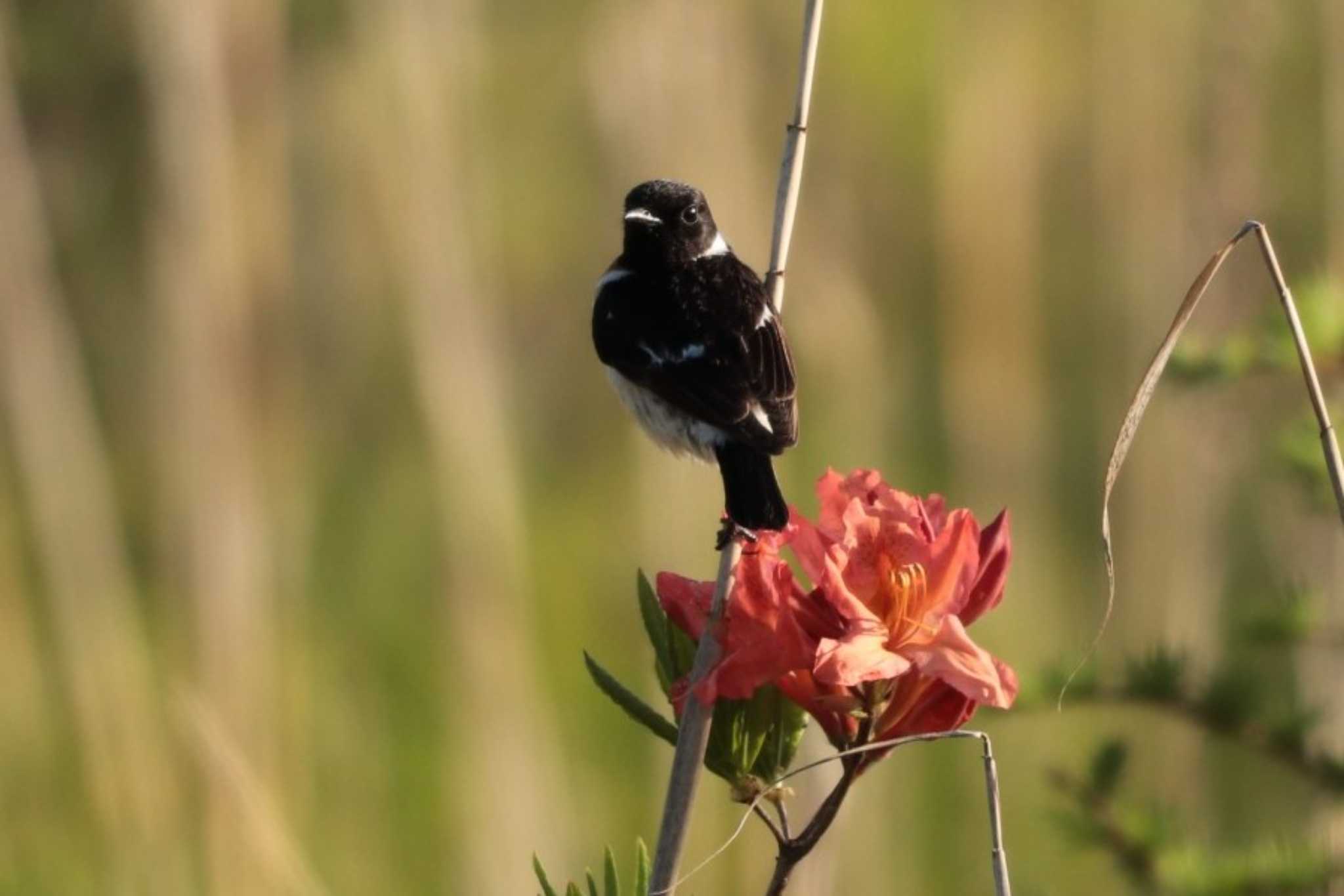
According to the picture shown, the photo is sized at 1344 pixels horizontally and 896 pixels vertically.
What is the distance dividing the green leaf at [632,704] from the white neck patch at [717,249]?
3.17 ft

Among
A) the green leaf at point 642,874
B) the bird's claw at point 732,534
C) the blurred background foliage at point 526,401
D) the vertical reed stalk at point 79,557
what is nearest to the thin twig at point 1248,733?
the blurred background foliage at point 526,401

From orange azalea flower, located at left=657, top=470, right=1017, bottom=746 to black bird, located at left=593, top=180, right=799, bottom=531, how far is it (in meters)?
0.38

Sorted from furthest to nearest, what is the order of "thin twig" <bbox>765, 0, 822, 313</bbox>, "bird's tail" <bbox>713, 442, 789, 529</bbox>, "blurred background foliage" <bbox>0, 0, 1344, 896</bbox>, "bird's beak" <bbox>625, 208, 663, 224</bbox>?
"blurred background foliage" <bbox>0, 0, 1344, 896</bbox> < "bird's beak" <bbox>625, 208, 663, 224</bbox> < "bird's tail" <bbox>713, 442, 789, 529</bbox> < "thin twig" <bbox>765, 0, 822, 313</bbox>

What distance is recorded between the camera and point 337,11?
4.41 m

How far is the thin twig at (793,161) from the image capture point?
3.84 ft

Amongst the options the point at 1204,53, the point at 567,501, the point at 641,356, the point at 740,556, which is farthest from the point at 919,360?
the point at 740,556

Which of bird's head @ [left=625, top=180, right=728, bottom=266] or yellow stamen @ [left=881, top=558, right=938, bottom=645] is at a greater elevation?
bird's head @ [left=625, top=180, right=728, bottom=266]

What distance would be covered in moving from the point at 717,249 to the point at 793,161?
2.70 feet

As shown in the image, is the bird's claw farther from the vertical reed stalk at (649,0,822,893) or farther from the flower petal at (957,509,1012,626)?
the flower petal at (957,509,1012,626)

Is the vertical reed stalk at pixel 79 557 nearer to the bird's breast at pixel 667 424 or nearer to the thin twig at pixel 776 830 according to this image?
the bird's breast at pixel 667 424

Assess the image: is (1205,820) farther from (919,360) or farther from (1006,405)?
(919,360)

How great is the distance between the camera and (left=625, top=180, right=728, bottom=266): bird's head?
1936mm

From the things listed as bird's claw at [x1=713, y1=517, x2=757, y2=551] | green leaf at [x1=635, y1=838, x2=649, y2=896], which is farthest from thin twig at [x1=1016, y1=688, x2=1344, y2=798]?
green leaf at [x1=635, y1=838, x2=649, y2=896]

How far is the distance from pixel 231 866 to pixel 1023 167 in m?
2.31
